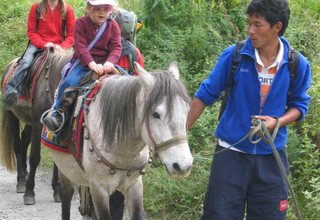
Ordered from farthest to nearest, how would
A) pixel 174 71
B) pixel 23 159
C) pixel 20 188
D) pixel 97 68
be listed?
pixel 23 159
pixel 20 188
pixel 97 68
pixel 174 71

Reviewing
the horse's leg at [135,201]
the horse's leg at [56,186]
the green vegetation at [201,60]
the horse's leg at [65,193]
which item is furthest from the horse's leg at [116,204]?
the horse's leg at [56,186]

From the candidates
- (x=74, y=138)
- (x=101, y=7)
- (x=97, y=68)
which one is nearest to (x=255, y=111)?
(x=97, y=68)

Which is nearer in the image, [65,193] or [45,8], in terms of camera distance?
[65,193]

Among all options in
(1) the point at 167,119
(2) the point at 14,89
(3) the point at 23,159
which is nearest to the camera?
(1) the point at 167,119

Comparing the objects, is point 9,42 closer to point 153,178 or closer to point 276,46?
point 153,178

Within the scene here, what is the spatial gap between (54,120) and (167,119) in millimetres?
1566

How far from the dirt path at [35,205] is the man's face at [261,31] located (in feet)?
11.3

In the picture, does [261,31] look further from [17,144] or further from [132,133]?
[17,144]

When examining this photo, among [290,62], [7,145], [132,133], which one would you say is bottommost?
[7,145]

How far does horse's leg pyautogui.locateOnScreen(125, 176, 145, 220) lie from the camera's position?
4445 mm

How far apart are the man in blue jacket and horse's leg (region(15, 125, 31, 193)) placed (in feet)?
13.1

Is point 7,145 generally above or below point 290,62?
below

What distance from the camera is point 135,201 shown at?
451 centimetres

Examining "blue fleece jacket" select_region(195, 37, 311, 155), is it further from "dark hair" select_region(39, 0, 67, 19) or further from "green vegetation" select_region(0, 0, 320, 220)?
"dark hair" select_region(39, 0, 67, 19)
